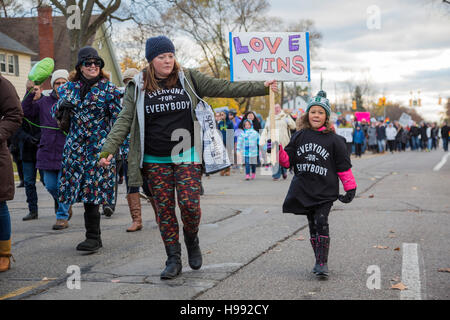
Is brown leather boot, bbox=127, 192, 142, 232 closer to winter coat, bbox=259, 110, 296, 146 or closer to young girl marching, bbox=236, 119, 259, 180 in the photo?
winter coat, bbox=259, 110, 296, 146

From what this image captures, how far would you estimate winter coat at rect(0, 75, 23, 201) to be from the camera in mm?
5469

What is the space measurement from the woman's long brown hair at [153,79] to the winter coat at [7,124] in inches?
53.8

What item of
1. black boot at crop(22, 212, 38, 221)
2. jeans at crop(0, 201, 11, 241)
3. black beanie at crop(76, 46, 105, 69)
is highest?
black beanie at crop(76, 46, 105, 69)

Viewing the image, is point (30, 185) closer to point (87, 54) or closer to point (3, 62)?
point (87, 54)

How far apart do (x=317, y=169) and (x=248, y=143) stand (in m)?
11.5

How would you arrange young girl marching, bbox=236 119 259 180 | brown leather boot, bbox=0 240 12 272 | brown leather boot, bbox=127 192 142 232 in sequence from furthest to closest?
young girl marching, bbox=236 119 259 180, brown leather boot, bbox=127 192 142 232, brown leather boot, bbox=0 240 12 272

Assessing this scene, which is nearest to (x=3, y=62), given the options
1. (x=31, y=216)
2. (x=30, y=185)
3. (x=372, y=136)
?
(x=372, y=136)

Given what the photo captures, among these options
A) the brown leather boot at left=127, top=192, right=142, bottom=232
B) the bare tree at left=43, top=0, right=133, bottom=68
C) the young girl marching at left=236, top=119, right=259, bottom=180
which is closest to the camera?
the brown leather boot at left=127, top=192, right=142, bottom=232

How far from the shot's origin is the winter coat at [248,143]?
16.3m

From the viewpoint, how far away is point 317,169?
5246 millimetres

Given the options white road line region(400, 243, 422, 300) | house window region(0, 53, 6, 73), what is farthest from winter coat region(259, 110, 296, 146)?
house window region(0, 53, 6, 73)
